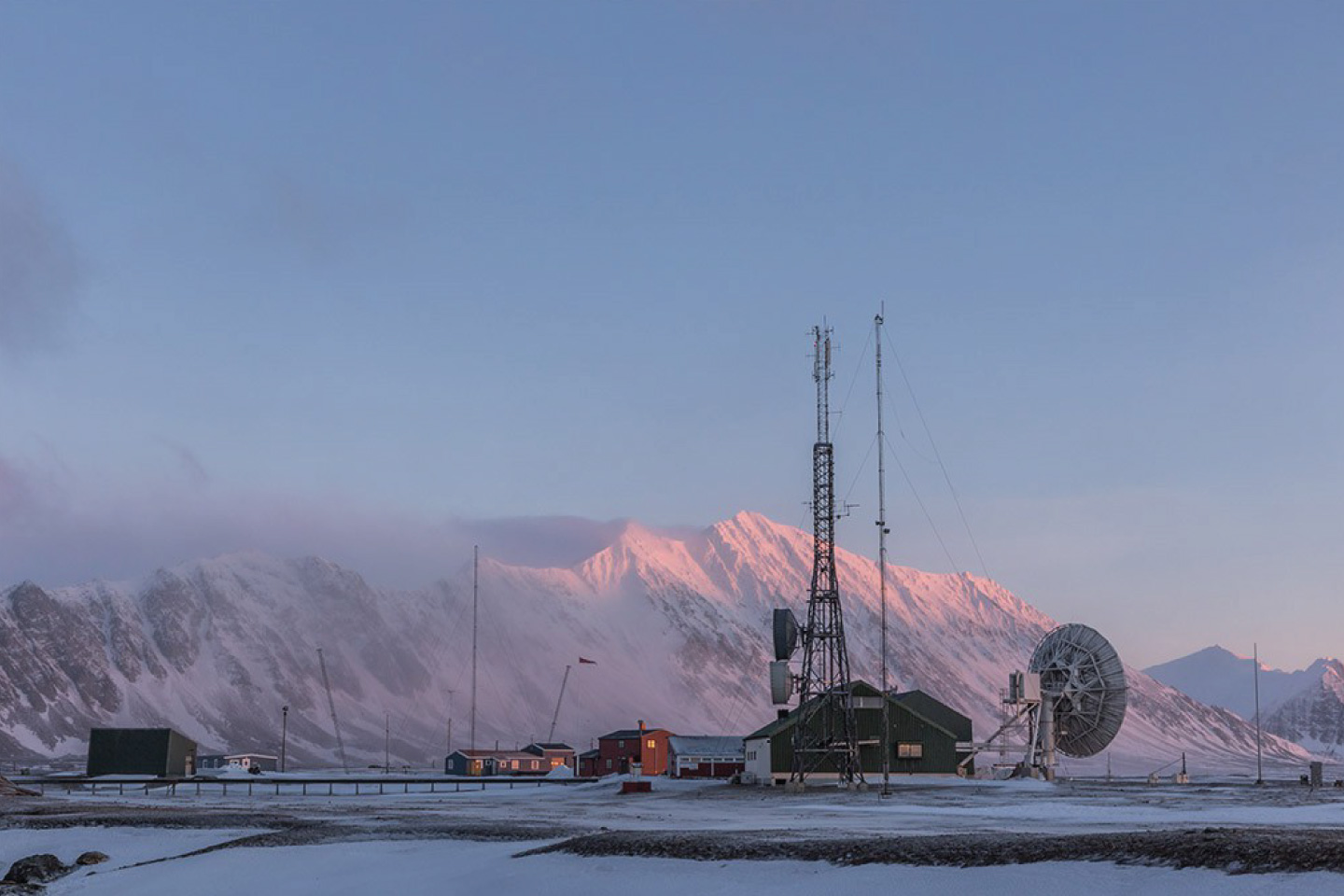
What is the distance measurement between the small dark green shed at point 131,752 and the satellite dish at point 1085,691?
299ft

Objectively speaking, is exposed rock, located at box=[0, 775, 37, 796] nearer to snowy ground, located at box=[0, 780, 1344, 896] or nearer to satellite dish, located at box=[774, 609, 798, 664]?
snowy ground, located at box=[0, 780, 1344, 896]

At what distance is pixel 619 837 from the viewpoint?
38.0m

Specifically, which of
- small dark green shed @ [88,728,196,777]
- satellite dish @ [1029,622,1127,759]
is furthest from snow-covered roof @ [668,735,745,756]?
small dark green shed @ [88,728,196,777]

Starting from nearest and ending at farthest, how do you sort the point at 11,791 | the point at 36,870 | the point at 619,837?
the point at 619,837, the point at 36,870, the point at 11,791

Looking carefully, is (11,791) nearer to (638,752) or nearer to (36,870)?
(36,870)

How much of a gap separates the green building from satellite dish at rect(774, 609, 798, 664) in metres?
5.76

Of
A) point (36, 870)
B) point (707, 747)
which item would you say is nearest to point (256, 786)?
point (707, 747)

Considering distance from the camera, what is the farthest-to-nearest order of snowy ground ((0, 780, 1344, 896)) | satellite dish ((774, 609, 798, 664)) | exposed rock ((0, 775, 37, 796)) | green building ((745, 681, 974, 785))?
green building ((745, 681, 974, 785)), satellite dish ((774, 609, 798, 664)), exposed rock ((0, 775, 37, 796)), snowy ground ((0, 780, 1344, 896))

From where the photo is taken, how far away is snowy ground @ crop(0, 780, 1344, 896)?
1045 inches

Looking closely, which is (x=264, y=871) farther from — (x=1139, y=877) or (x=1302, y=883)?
(x=1302, y=883)

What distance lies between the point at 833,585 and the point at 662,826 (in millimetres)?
61210

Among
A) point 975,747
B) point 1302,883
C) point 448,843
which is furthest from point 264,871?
point 975,747

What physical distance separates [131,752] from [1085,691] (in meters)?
98.0

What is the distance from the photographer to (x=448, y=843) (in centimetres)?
4325
